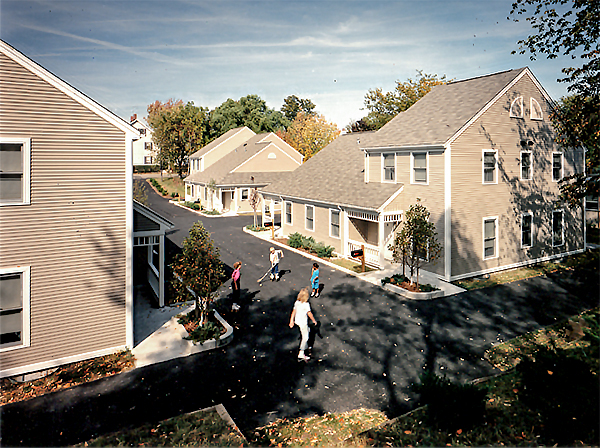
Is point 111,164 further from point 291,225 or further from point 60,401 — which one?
point 291,225

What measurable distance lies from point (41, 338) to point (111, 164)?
519cm

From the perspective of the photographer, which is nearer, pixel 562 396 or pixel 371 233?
pixel 562 396

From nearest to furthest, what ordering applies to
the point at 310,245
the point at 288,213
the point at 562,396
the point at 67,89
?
the point at 562,396
the point at 67,89
the point at 310,245
the point at 288,213

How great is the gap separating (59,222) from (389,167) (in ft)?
55.4

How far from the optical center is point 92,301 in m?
11.0

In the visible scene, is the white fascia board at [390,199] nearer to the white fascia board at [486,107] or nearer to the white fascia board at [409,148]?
the white fascia board at [409,148]

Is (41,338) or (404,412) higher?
(41,338)

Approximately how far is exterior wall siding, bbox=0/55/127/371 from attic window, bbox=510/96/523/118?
63.1 feet

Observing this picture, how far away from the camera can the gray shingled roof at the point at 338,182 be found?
21.6 metres

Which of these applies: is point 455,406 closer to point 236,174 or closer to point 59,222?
point 59,222

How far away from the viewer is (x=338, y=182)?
26156 millimetres

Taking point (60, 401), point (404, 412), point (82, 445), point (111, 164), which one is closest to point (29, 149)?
point (111, 164)

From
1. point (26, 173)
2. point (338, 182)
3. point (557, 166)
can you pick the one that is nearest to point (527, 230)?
point (557, 166)

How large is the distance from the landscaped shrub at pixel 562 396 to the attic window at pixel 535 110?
1772 centimetres
